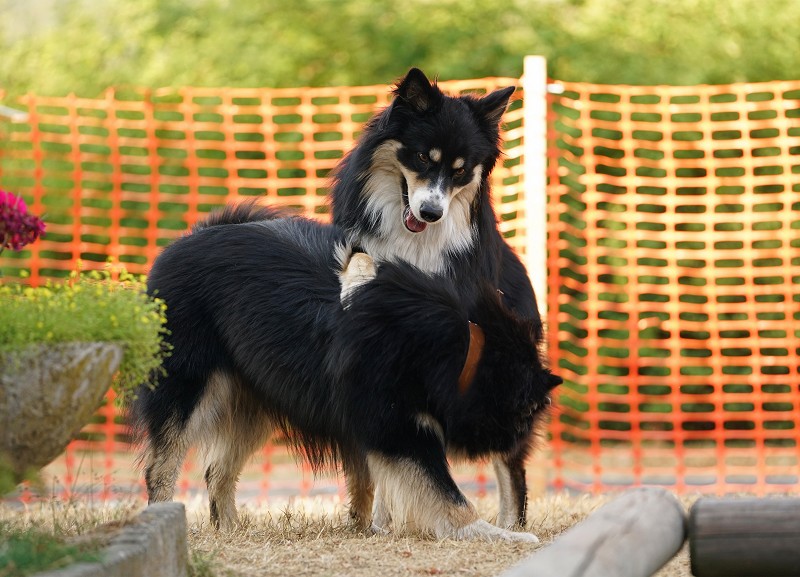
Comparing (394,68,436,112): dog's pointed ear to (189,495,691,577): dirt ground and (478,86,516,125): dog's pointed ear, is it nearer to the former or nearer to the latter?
(478,86,516,125): dog's pointed ear

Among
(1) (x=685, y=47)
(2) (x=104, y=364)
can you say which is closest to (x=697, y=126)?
(1) (x=685, y=47)

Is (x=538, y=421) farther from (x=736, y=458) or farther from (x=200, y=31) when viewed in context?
(x=200, y=31)

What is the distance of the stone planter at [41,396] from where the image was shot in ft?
9.80

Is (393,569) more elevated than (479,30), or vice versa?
(479,30)

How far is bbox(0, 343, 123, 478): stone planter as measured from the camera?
9.80 feet

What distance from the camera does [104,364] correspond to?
311cm

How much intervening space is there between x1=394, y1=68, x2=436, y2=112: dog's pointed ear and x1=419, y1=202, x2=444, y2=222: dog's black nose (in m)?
0.48

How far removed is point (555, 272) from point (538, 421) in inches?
129

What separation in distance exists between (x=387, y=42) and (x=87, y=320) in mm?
8709

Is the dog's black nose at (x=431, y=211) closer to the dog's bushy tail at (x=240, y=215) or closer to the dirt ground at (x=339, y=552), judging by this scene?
the dog's bushy tail at (x=240, y=215)

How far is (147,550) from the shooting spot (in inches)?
123

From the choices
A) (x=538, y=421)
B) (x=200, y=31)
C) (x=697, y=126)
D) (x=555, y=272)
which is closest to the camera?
(x=538, y=421)

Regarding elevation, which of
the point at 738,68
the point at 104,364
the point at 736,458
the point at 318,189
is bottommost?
the point at 736,458

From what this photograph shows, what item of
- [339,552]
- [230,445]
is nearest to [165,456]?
[230,445]
